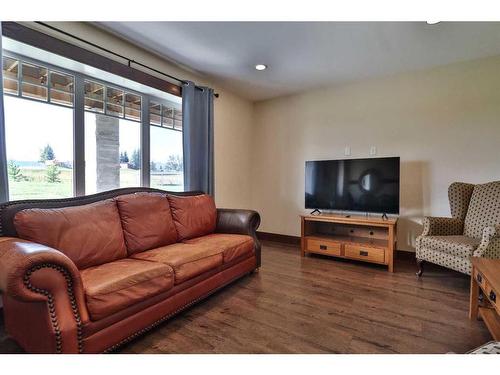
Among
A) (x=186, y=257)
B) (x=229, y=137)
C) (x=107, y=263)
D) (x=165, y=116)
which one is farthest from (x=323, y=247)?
(x=165, y=116)

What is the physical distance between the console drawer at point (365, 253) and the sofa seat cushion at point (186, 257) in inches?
68.6

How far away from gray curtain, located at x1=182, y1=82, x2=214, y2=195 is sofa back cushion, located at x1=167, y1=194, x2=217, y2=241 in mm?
358

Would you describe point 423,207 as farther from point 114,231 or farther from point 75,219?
point 75,219

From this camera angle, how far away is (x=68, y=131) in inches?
92.2

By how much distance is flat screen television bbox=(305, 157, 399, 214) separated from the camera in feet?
10.3

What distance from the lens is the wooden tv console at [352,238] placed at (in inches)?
116

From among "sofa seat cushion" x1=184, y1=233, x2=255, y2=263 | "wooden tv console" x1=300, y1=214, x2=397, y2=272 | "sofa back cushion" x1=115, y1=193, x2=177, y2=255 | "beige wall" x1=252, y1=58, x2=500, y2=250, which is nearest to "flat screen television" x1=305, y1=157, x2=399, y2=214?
"wooden tv console" x1=300, y1=214, x2=397, y2=272

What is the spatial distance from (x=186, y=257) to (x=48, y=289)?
880 millimetres

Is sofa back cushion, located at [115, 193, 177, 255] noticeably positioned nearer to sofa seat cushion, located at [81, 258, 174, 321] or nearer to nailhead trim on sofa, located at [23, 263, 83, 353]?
sofa seat cushion, located at [81, 258, 174, 321]

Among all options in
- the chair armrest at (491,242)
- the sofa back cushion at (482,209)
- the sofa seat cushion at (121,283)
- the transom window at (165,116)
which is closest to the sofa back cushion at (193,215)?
the sofa seat cushion at (121,283)

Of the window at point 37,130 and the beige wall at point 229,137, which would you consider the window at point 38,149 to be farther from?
the beige wall at point 229,137

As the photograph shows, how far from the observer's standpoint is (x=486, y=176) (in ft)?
9.49

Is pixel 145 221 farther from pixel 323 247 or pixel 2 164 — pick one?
pixel 323 247

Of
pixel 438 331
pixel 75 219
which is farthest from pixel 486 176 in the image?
pixel 75 219
